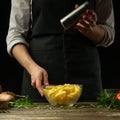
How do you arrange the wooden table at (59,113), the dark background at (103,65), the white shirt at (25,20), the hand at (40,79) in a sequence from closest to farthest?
the wooden table at (59,113)
the hand at (40,79)
the white shirt at (25,20)
the dark background at (103,65)

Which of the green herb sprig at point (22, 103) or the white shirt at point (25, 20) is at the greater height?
the white shirt at point (25, 20)

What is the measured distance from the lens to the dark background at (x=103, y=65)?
3.75m

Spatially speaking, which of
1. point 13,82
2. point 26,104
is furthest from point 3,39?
point 26,104

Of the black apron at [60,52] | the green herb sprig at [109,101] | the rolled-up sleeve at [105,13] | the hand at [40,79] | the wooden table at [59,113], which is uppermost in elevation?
the rolled-up sleeve at [105,13]

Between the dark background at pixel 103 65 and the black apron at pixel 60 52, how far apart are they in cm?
155

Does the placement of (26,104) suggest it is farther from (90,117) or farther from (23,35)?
(23,35)

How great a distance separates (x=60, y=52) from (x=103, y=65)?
5.75 ft

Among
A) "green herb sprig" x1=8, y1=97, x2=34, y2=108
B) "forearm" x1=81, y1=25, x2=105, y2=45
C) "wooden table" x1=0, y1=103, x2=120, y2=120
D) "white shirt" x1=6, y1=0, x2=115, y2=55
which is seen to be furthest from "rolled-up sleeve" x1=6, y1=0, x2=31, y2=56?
"wooden table" x1=0, y1=103, x2=120, y2=120

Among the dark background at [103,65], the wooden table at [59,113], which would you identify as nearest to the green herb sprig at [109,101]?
the wooden table at [59,113]

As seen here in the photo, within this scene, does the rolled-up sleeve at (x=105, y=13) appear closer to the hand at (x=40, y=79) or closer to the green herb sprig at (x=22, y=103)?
the hand at (x=40, y=79)

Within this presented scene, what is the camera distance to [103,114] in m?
1.43

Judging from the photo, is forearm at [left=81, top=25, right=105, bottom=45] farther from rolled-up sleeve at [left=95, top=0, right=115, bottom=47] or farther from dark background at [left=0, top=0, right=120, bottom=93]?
dark background at [left=0, top=0, right=120, bottom=93]

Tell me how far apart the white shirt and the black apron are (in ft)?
0.14

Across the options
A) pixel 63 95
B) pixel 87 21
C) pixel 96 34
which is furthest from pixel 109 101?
pixel 96 34
